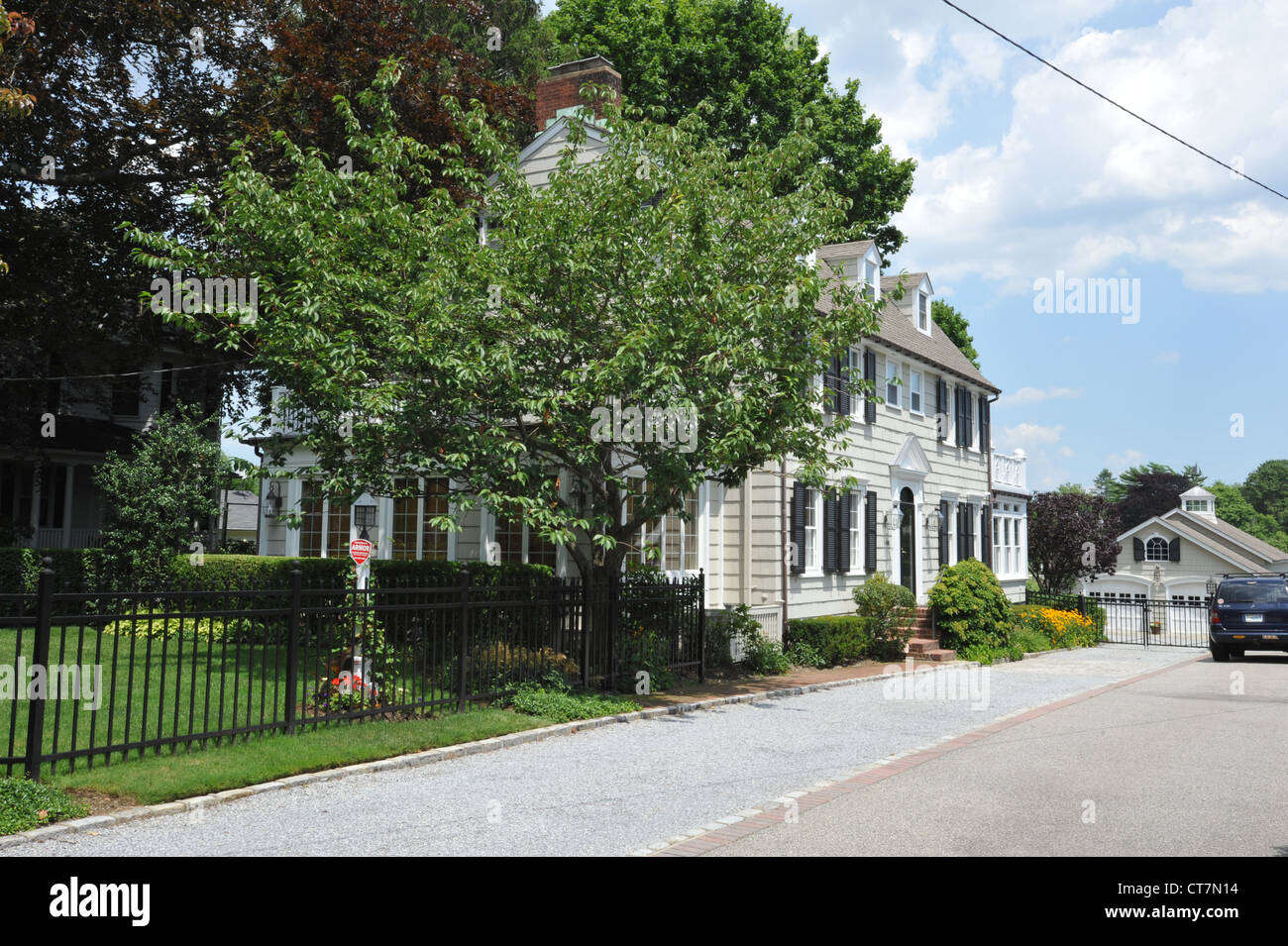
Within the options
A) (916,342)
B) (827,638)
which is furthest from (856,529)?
(916,342)

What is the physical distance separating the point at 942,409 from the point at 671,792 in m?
21.5

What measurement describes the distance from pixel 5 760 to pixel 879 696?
448 inches

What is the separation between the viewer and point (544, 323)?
1327 cm

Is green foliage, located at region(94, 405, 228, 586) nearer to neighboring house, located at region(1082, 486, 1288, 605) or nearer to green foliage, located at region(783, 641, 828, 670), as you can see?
green foliage, located at region(783, 641, 828, 670)

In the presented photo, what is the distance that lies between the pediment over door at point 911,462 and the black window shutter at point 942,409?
166 cm

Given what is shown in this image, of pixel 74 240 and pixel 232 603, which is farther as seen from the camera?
pixel 74 240

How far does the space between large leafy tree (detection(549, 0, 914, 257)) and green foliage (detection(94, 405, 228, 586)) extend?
815 inches

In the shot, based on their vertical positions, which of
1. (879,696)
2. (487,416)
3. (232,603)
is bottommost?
(879,696)

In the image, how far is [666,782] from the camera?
8523 mm

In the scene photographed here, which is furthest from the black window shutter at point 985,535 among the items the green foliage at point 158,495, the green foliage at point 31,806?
the green foliage at point 31,806

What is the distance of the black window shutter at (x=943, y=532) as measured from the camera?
26.9 metres

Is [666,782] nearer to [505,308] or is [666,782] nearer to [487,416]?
[487,416]

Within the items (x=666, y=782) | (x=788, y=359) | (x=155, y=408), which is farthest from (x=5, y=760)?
(x=155, y=408)
